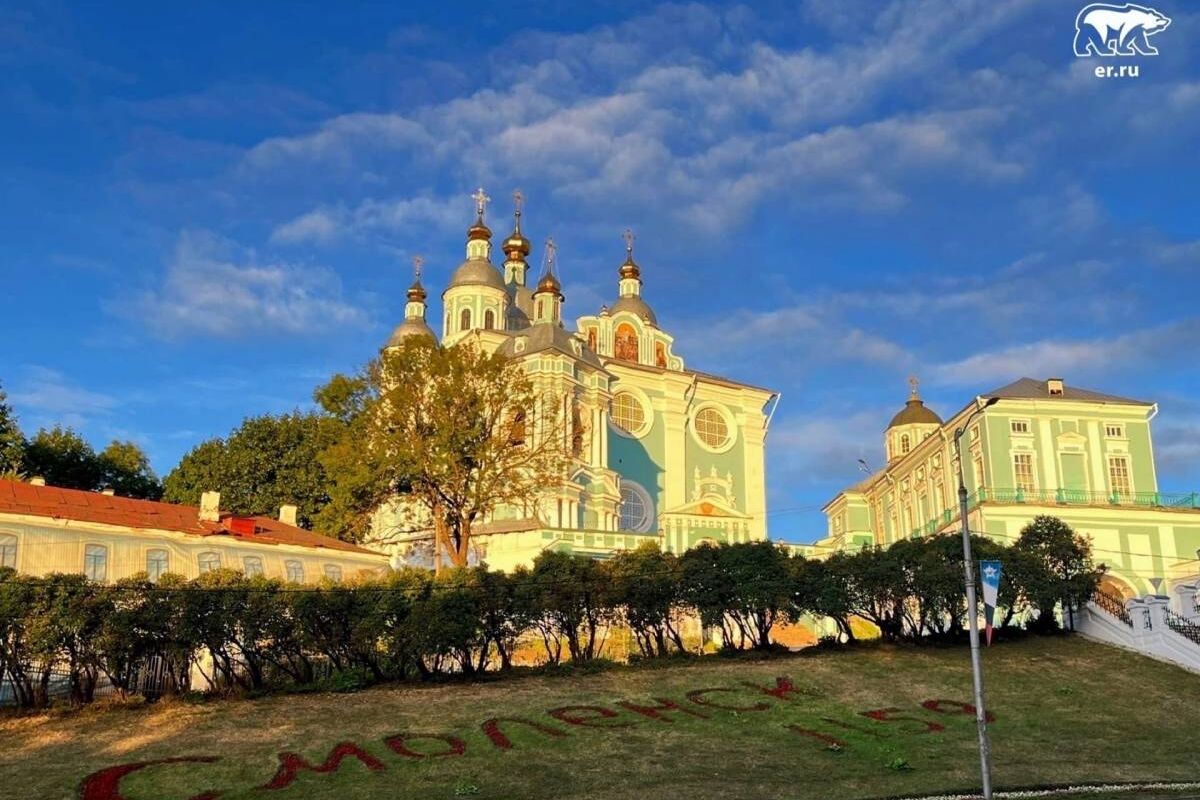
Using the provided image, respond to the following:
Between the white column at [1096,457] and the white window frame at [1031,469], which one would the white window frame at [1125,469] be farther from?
the white window frame at [1031,469]

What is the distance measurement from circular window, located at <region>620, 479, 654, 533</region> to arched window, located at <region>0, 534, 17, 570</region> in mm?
35129

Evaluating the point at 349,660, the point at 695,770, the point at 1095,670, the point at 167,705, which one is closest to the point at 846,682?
the point at 1095,670

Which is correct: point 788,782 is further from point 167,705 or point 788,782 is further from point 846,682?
point 167,705

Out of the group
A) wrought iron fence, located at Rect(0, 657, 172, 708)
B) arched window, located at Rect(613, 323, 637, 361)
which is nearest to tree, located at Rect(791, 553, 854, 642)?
wrought iron fence, located at Rect(0, 657, 172, 708)

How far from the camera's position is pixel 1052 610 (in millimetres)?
33562

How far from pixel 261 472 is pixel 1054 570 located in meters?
39.0

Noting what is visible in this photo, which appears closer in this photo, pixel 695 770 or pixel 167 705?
pixel 695 770

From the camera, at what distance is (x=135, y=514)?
3962 cm

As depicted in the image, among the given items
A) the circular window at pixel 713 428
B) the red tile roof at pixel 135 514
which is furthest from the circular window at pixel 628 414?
the red tile roof at pixel 135 514

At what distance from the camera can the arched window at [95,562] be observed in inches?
1421

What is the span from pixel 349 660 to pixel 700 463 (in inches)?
1619

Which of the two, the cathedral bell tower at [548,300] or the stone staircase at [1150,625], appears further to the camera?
the cathedral bell tower at [548,300]

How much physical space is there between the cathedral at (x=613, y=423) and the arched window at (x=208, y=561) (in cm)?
1111

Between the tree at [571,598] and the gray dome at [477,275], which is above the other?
the gray dome at [477,275]
